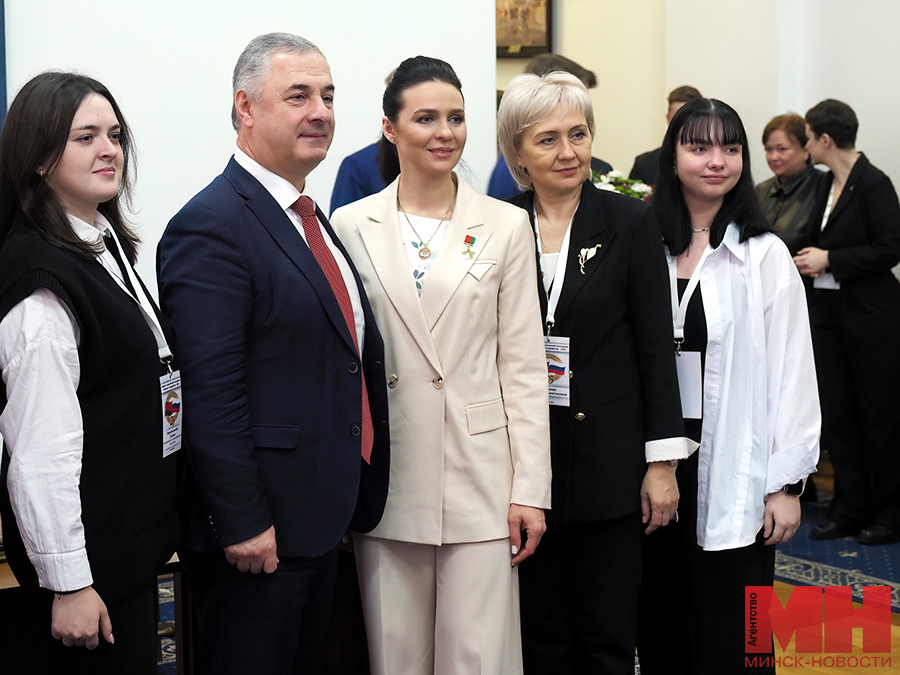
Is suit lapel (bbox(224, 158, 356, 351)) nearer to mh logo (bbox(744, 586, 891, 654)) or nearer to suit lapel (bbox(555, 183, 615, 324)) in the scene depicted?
suit lapel (bbox(555, 183, 615, 324))

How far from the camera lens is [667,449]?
2191 millimetres

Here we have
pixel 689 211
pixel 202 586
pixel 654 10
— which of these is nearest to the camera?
pixel 202 586

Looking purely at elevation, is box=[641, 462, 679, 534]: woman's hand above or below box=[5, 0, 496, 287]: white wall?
below

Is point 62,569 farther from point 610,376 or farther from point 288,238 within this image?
point 610,376

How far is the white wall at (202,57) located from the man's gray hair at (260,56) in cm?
120

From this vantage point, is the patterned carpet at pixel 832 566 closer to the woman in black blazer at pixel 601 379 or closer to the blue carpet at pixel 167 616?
the blue carpet at pixel 167 616

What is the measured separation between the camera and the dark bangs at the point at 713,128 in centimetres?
234

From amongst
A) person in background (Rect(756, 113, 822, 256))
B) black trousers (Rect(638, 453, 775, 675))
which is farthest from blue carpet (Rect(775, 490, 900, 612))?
black trousers (Rect(638, 453, 775, 675))

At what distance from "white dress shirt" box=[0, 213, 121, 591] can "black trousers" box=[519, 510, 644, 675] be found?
3.80ft

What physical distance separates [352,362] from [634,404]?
0.74m

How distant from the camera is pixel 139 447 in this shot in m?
1.64

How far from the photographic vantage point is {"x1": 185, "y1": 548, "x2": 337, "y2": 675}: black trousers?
1774 millimetres

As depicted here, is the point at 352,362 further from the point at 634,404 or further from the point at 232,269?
the point at 634,404

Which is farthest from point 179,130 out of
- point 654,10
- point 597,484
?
point 654,10
